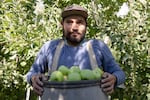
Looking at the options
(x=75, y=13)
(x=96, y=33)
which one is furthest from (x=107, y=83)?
(x=96, y=33)

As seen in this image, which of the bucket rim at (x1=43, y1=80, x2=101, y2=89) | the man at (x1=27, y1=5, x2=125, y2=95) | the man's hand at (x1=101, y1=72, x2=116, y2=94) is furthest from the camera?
the man at (x1=27, y1=5, x2=125, y2=95)

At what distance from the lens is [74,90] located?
1509 millimetres

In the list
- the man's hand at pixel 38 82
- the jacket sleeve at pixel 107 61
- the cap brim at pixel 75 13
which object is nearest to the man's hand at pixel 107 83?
the jacket sleeve at pixel 107 61

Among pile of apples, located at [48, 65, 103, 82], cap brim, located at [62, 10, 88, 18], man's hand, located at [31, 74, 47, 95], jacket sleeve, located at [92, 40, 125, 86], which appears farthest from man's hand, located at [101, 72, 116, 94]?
cap brim, located at [62, 10, 88, 18]

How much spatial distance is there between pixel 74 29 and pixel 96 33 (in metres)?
1.34

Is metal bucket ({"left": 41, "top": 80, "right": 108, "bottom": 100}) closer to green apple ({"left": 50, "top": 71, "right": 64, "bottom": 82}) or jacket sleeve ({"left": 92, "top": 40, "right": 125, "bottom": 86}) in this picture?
green apple ({"left": 50, "top": 71, "right": 64, "bottom": 82})

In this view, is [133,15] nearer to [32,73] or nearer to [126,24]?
[126,24]

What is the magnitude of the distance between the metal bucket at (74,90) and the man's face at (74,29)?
0.33m

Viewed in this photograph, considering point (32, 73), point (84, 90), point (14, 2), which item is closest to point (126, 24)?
point (14, 2)

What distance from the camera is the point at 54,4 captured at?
3416mm

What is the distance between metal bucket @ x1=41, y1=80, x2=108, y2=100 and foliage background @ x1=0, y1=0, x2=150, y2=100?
4.24 ft

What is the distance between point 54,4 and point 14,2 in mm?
347

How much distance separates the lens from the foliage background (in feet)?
9.40

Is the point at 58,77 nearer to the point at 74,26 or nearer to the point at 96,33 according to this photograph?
the point at 74,26
